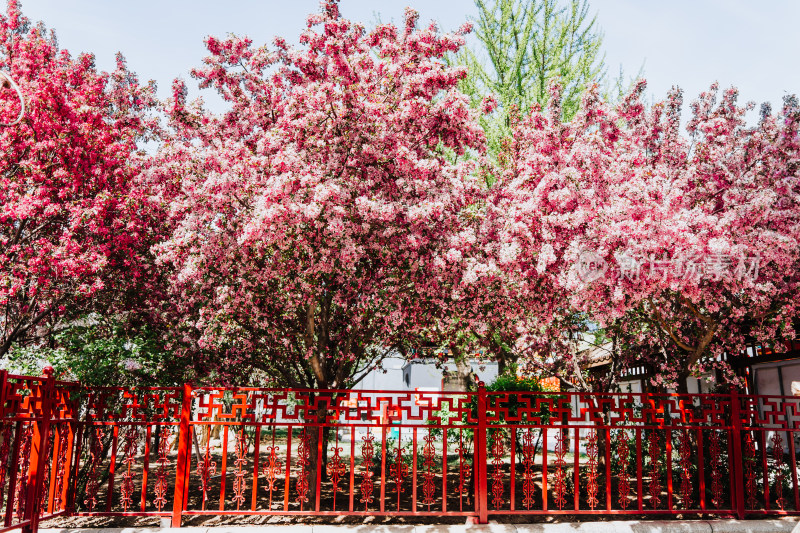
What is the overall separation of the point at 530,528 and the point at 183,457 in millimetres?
4216

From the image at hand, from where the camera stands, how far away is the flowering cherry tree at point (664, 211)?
6.78 m

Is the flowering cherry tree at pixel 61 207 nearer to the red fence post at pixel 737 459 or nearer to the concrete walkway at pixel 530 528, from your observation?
the concrete walkway at pixel 530 528

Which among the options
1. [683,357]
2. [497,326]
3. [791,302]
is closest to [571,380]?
[683,357]

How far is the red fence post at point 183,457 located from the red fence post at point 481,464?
3496mm

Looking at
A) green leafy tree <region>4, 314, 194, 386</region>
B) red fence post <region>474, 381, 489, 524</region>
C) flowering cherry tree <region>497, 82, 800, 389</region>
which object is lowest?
red fence post <region>474, 381, 489, 524</region>

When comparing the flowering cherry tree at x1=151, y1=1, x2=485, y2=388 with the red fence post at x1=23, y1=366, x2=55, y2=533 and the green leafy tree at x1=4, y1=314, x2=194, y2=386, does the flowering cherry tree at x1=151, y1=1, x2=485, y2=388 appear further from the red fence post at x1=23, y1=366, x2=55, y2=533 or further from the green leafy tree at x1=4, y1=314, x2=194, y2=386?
the red fence post at x1=23, y1=366, x2=55, y2=533

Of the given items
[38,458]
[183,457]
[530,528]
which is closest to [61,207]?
[38,458]

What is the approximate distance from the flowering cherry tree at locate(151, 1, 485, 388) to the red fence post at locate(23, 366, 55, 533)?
2110 mm

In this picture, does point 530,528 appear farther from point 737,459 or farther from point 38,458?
point 38,458

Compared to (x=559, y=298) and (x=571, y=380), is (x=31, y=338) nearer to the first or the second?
(x=559, y=298)

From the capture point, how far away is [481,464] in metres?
6.60

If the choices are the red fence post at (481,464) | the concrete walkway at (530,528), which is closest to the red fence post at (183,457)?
the concrete walkway at (530,528)

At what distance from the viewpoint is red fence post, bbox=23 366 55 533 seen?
18.2 ft

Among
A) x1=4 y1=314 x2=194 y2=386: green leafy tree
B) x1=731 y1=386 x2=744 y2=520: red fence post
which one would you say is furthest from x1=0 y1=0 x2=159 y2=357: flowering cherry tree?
Result: x1=731 y1=386 x2=744 y2=520: red fence post
